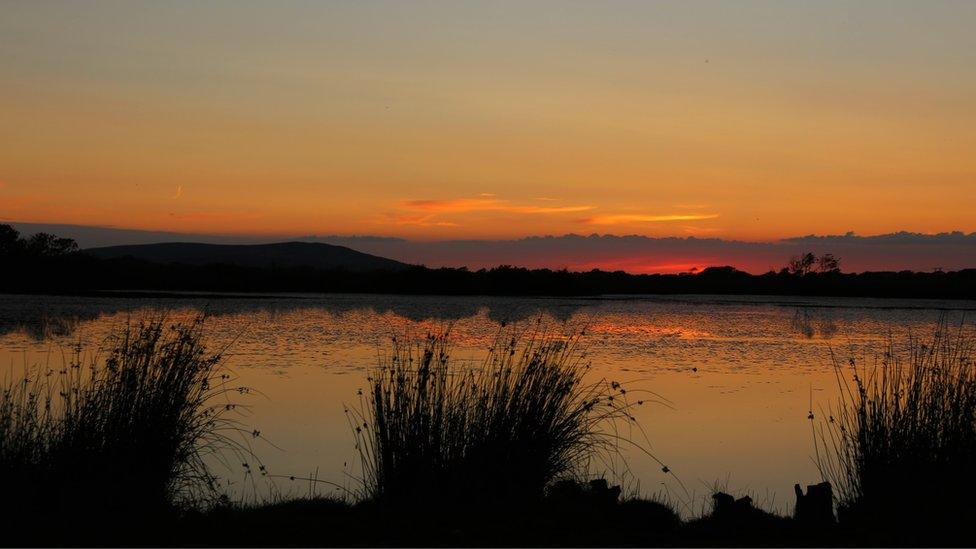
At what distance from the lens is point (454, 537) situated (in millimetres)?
6098

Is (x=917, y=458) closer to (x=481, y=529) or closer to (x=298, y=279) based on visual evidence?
(x=481, y=529)

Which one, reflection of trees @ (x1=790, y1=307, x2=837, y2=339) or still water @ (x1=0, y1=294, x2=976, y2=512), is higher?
reflection of trees @ (x1=790, y1=307, x2=837, y2=339)

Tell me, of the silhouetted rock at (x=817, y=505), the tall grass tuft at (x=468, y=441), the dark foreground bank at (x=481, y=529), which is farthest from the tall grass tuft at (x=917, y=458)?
the tall grass tuft at (x=468, y=441)

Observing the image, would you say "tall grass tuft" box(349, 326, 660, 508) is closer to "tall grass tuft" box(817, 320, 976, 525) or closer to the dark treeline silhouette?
"tall grass tuft" box(817, 320, 976, 525)

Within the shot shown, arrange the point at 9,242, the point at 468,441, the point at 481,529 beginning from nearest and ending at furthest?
1. the point at 481,529
2. the point at 468,441
3. the point at 9,242

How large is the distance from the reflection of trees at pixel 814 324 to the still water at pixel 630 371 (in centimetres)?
10

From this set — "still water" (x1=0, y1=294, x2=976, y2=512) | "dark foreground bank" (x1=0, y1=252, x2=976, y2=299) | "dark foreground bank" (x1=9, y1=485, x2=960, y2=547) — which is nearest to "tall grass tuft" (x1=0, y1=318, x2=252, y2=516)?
"dark foreground bank" (x1=9, y1=485, x2=960, y2=547)

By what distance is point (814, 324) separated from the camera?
32375 millimetres

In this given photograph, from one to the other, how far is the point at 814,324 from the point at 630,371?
18.0 metres

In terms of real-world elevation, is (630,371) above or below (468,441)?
below

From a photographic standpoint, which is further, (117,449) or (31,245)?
(31,245)

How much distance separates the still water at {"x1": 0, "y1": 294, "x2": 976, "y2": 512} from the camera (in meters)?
9.51

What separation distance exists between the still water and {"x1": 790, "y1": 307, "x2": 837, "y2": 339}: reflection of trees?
0.34ft

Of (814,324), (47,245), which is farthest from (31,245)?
(814,324)
